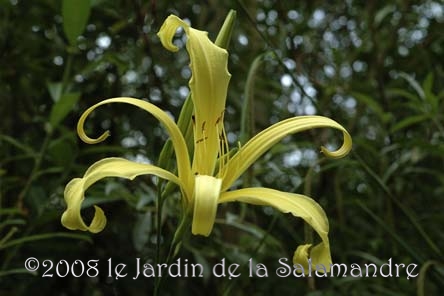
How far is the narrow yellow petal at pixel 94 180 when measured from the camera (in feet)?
1.86

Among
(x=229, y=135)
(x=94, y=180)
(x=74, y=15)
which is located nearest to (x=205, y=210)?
(x=94, y=180)

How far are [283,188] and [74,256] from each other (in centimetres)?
51

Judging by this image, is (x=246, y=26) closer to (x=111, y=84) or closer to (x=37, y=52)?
(x=111, y=84)

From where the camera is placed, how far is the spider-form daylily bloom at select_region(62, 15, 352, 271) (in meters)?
0.58

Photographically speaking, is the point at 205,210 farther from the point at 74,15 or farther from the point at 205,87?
the point at 74,15

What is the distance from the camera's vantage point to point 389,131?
1.33m

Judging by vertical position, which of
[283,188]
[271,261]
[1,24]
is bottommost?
[271,261]

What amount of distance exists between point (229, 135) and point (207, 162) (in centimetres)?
99

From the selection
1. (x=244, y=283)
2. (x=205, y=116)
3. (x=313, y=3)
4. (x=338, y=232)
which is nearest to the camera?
(x=205, y=116)

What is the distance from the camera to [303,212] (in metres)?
0.62

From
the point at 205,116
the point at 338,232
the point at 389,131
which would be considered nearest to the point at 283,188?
the point at 338,232

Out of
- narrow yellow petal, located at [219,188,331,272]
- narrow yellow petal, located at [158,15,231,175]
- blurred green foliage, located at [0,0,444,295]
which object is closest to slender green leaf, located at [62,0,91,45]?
blurred green foliage, located at [0,0,444,295]

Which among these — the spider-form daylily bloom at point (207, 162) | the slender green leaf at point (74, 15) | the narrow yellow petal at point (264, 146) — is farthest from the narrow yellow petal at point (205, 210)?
the slender green leaf at point (74, 15)

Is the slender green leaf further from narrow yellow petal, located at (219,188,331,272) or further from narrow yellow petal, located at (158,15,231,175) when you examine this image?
narrow yellow petal, located at (219,188,331,272)
